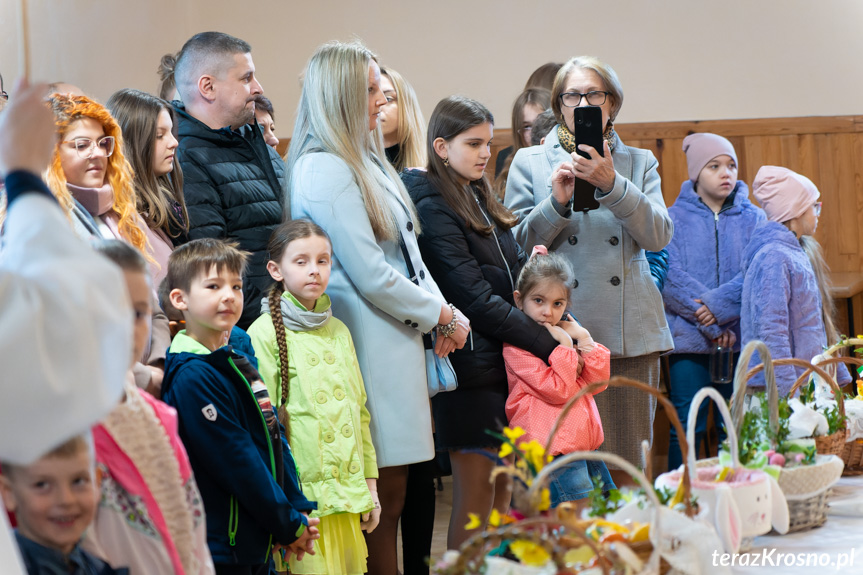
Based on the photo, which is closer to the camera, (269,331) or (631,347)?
(269,331)

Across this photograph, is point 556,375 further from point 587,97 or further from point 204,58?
point 204,58

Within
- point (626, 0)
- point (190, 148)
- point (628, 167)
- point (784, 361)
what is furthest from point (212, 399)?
point (626, 0)

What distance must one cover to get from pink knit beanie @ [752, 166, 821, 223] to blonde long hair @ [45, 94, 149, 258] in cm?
263

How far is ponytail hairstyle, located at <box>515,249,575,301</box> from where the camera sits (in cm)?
271

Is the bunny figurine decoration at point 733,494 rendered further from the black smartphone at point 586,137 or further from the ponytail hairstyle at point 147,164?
the ponytail hairstyle at point 147,164

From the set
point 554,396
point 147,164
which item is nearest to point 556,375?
point 554,396

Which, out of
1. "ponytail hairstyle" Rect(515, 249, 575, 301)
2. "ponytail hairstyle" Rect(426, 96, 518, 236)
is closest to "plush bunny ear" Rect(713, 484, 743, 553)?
"ponytail hairstyle" Rect(515, 249, 575, 301)

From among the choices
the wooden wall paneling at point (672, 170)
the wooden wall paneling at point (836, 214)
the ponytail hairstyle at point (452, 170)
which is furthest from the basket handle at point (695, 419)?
the wooden wall paneling at point (836, 214)

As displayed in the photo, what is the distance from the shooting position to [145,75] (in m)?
4.86

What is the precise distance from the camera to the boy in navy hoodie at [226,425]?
6.18 ft

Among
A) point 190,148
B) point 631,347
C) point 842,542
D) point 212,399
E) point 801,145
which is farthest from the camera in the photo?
point 801,145

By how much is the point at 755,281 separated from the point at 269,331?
2.11 metres

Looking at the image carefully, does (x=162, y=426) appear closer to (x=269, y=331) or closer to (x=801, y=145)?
(x=269, y=331)

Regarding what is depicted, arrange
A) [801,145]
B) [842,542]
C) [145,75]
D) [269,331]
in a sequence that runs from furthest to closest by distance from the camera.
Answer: [801,145] < [145,75] < [269,331] < [842,542]
